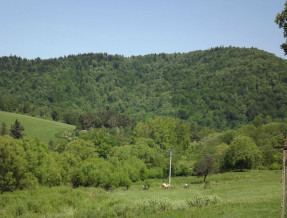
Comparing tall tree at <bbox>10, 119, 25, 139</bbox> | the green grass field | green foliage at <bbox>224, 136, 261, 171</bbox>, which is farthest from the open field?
the green grass field

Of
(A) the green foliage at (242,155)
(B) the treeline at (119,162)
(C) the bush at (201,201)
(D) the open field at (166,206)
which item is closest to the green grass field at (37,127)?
(B) the treeline at (119,162)

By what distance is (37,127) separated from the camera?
5719 inches

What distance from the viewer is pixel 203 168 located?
59438 mm

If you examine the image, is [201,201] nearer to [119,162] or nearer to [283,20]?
[283,20]

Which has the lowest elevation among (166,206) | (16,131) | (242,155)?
(166,206)

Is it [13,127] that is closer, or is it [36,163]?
[36,163]

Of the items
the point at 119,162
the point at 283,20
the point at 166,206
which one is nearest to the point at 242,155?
the point at 119,162

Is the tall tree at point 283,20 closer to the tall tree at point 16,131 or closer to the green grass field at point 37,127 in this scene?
the tall tree at point 16,131

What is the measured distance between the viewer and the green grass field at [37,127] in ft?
448

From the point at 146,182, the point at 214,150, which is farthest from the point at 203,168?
the point at 214,150

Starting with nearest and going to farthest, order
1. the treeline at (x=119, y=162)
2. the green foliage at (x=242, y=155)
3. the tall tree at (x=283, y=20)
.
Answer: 1. the tall tree at (x=283, y=20)
2. the treeline at (x=119, y=162)
3. the green foliage at (x=242, y=155)

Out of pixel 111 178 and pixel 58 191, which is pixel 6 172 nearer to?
pixel 58 191

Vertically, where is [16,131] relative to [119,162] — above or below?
above

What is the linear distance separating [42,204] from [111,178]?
1027 inches
